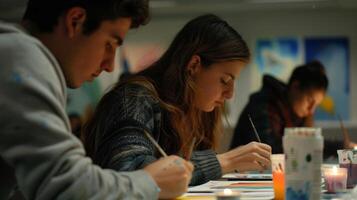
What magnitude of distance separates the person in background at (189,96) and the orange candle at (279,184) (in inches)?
14.7

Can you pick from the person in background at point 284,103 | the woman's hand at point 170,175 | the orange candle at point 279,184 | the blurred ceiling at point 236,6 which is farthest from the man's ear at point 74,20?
the blurred ceiling at point 236,6

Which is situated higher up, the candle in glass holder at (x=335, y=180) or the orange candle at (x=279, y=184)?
the orange candle at (x=279, y=184)

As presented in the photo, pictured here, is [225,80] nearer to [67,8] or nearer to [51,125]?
[67,8]

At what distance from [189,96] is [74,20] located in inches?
31.8

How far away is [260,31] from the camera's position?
218 inches

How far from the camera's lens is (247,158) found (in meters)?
1.93

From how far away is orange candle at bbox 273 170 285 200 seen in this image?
141 centimetres

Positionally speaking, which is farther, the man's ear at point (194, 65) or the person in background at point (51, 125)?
the man's ear at point (194, 65)

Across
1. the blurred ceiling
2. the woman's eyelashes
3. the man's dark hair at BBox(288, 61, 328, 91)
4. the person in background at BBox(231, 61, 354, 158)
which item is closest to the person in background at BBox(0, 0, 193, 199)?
the woman's eyelashes

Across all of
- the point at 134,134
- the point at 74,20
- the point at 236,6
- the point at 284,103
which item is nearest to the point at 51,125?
the point at 74,20

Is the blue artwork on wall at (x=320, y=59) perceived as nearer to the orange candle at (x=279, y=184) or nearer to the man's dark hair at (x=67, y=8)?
the orange candle at (x=279, y=184)

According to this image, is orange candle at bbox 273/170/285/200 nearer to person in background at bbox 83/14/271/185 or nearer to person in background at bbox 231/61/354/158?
person in background at bbox 83/14/271/185

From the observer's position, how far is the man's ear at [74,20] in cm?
117

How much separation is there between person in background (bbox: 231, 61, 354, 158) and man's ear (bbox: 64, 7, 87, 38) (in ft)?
7.07
